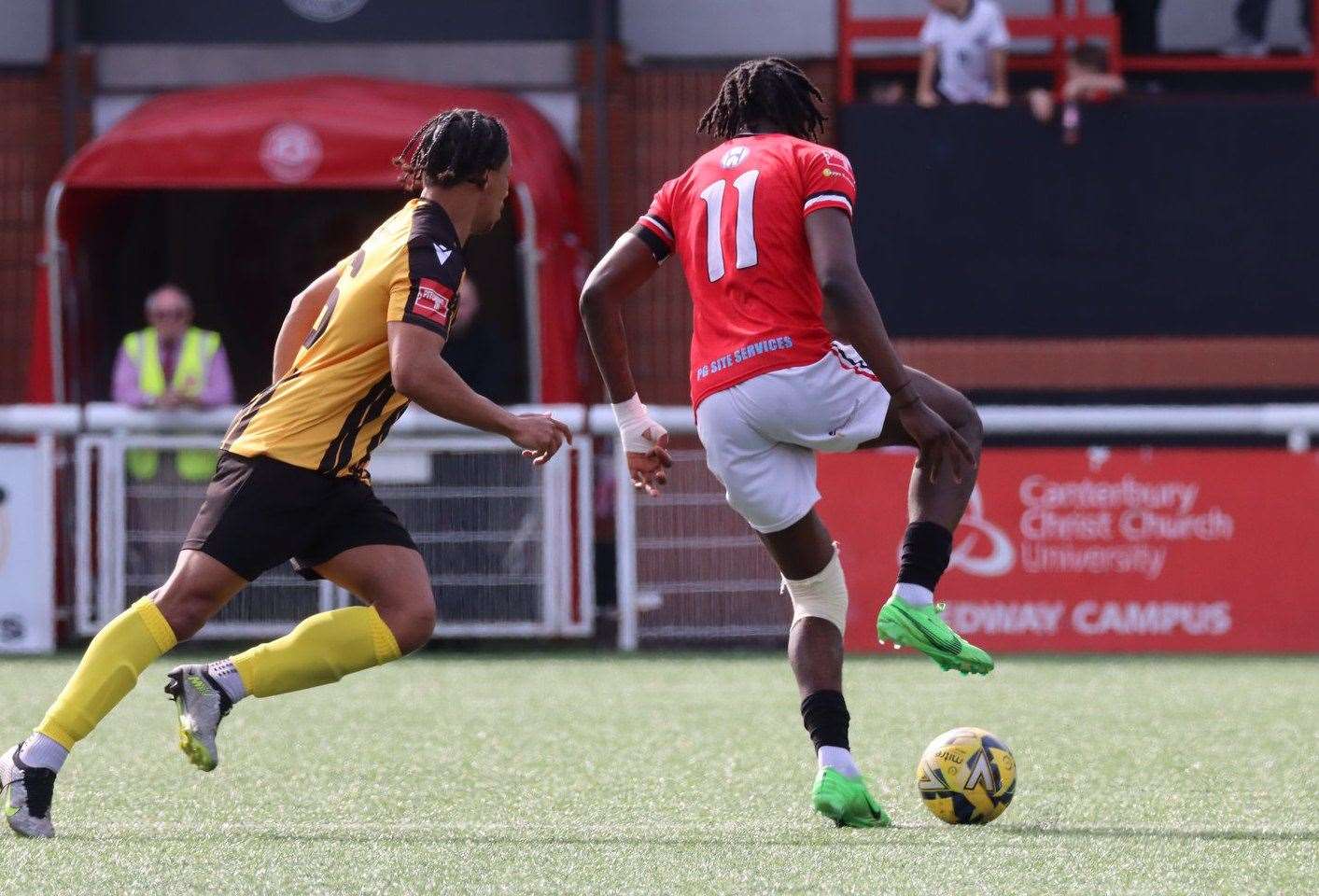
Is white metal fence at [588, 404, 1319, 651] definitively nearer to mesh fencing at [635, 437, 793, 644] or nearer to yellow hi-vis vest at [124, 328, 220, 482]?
mesh fencing at [635, 437, 793, 644]

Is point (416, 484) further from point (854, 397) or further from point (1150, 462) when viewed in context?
point (854, 397)

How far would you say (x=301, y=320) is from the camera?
5.70m

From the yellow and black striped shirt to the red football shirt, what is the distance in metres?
0.66

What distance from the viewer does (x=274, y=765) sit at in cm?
675

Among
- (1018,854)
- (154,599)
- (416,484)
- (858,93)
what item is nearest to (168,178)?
(416,484)

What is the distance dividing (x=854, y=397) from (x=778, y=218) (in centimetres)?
49

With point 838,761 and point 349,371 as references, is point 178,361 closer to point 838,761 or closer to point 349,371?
point 349,371

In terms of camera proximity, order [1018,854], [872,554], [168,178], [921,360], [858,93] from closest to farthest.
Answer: [1018,854], [872,554], [168,178], [921,360], [858,93]

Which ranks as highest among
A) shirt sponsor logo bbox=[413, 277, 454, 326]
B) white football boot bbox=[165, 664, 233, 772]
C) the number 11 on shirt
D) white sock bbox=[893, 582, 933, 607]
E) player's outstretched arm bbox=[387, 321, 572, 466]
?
the number 11 on shirt

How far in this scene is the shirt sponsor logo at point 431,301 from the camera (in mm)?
5188

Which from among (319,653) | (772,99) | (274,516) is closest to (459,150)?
(772,99)

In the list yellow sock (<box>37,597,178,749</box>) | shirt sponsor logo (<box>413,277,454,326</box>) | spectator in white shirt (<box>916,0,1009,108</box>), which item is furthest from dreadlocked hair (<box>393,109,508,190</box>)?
spectator in white shirt (<box>916,0,1009,108</box>)

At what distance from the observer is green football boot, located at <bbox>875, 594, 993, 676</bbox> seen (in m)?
5.34

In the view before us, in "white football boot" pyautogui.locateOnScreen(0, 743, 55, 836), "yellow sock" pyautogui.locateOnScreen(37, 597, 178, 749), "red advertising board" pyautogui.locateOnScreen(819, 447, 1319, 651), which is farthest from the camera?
"red advertising board" pyautogui.locateOnScreen(819, 447, 1319, 651)
